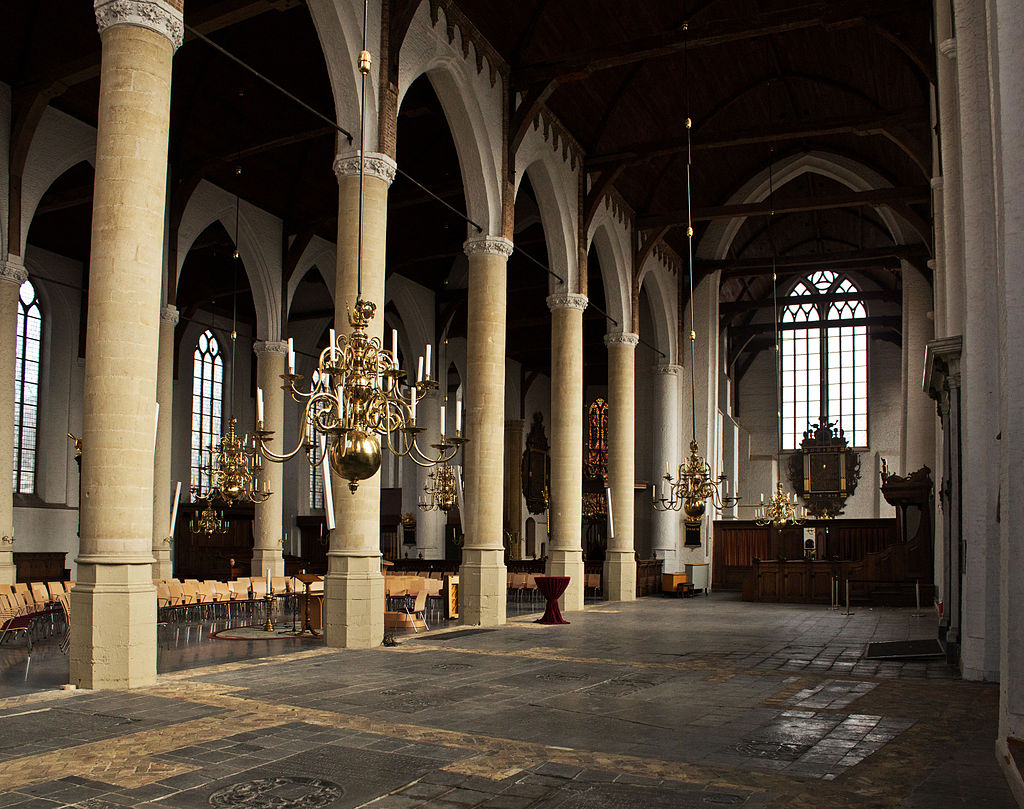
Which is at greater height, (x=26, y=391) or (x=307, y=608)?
(x=26, y=391)

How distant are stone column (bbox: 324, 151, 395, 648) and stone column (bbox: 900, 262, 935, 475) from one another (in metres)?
15.7

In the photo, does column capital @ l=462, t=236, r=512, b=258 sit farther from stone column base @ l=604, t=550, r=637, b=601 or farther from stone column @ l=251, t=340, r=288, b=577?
stone column base @ l=604, t=550, r=637, b=601

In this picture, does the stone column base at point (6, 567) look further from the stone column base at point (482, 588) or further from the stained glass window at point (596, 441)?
the stained glass window at point (596, 441)

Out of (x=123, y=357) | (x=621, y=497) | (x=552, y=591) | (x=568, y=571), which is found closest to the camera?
(x=123, y=357)

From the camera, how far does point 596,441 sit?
113 ft

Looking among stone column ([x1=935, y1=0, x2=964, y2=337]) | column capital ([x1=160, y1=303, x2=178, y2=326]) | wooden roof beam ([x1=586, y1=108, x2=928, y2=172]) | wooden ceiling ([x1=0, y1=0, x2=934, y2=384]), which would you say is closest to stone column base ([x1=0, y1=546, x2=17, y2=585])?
column capital ([x1=160, y1=303, x2=178, y2=326])

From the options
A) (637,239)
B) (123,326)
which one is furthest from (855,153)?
(123,326)

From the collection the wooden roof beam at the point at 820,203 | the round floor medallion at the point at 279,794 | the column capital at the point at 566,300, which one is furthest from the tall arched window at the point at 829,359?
the round floor medallion at the point at 279,794

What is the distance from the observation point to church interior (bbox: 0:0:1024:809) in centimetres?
604

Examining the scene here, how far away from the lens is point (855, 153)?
79.3ft

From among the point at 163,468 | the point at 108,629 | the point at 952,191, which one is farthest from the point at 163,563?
the point at 952,191

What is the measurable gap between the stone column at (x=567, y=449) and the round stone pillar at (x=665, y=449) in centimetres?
728

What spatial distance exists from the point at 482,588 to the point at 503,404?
346 centimetres

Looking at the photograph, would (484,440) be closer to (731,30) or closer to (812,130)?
(731,30)
